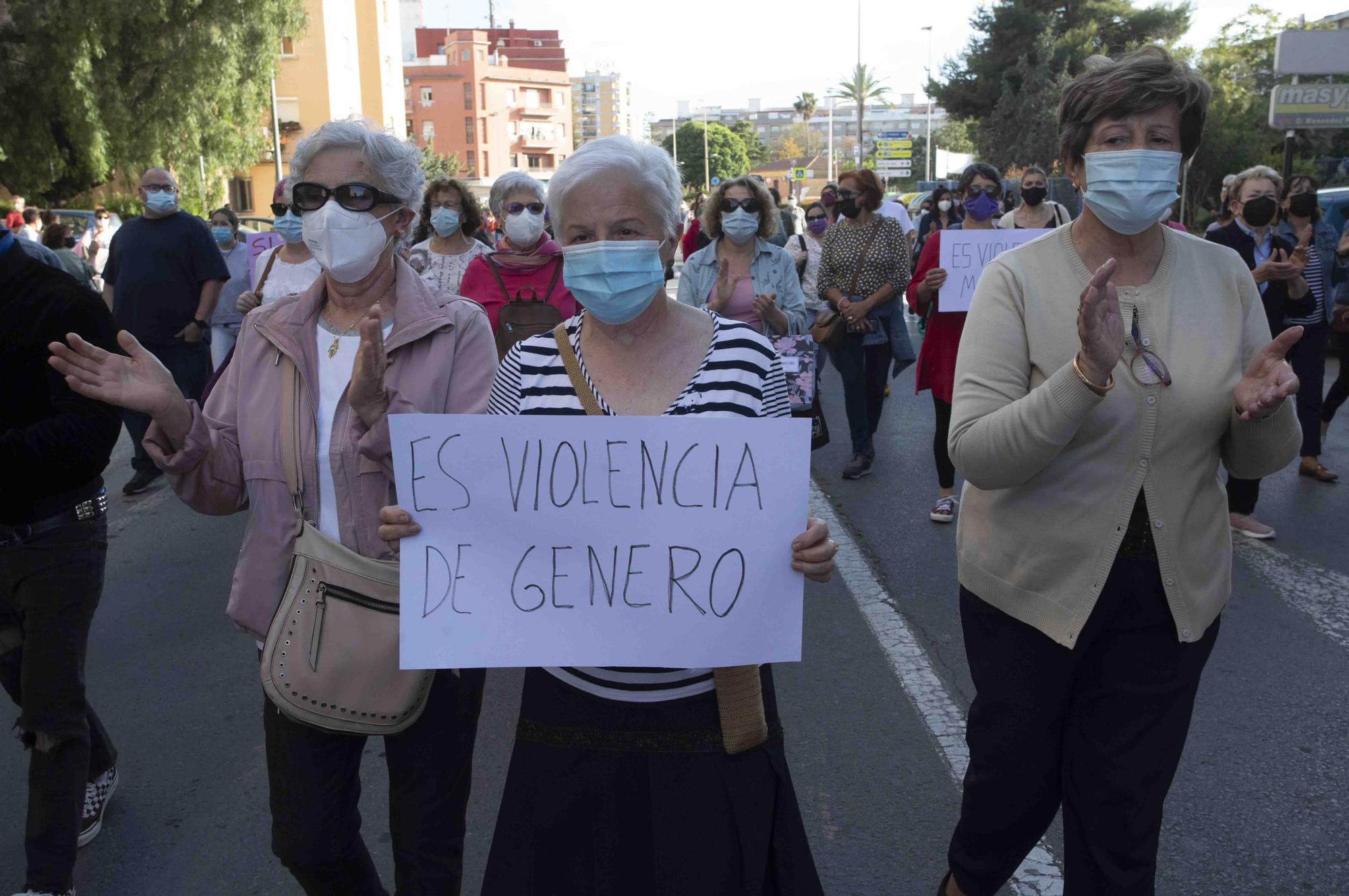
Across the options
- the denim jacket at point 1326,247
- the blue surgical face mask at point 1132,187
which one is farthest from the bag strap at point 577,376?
the denim jacket at point 1326,247

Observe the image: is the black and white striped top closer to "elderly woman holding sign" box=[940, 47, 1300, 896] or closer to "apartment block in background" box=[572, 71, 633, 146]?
"elderly woman holding sign" box=[940, 47, 1300, 896]

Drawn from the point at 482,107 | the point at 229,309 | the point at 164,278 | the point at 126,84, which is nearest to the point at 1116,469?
the point at 164,278

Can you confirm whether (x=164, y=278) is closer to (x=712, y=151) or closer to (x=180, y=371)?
(x=180, y=371)

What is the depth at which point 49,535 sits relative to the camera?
3027 millimetres

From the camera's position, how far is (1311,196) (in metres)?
7.49

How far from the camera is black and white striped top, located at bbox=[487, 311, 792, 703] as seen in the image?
7.29 feet

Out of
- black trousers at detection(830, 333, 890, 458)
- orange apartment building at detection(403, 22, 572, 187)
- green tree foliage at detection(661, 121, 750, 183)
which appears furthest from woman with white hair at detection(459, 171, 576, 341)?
green tree foliage at detection(661, 121, 750, 183)

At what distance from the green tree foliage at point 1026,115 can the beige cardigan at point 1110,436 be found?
43.8 m

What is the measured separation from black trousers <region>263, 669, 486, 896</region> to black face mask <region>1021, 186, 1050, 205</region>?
5.56m

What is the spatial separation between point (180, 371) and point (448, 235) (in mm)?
2279

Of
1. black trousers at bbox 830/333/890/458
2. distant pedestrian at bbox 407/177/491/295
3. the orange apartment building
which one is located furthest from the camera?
the orange apartment building

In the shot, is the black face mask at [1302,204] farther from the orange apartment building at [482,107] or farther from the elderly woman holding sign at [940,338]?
the orange apartment building at [482,107]

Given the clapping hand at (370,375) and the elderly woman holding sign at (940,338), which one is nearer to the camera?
the clapping hand at (370,375)

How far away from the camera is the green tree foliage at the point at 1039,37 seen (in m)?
44.8
